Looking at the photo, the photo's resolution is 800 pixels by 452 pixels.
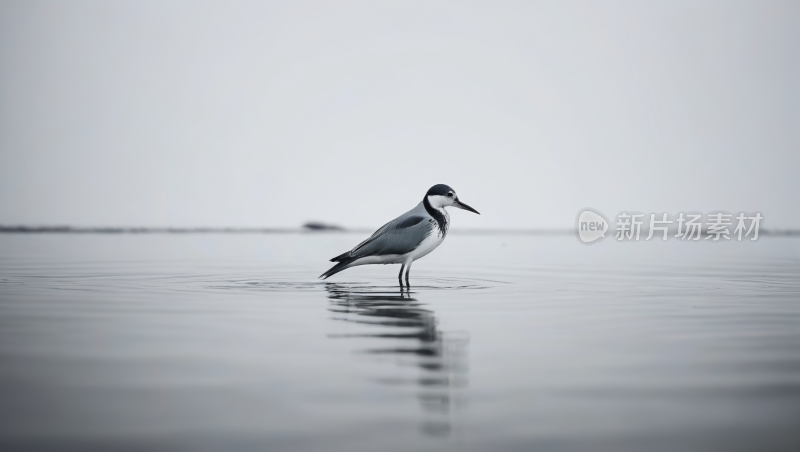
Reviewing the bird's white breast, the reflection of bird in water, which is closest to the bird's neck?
the bird's white breast

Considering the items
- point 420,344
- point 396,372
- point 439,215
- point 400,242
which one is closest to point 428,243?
point 400,242

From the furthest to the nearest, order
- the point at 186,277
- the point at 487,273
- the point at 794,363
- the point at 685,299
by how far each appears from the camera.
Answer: the point at 487,273 < the point at 186,277 < the point at 685,299 < the point at 794,363

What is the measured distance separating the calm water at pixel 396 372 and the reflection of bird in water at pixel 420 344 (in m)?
0.03

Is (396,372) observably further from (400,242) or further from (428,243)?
(428,243)

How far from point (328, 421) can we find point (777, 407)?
273 cm

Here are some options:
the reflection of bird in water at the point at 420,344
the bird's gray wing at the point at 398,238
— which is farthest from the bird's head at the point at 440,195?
the reflection of bird in water at the point at 420,344

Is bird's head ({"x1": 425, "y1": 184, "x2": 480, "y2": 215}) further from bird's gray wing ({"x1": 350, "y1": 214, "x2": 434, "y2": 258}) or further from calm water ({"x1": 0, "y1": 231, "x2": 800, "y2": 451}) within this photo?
calm water ({"x1": 0, "y1": 231, "x2": 800, "y2": 451})

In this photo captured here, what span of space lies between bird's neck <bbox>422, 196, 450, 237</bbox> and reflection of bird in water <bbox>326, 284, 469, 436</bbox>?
10.3 ft

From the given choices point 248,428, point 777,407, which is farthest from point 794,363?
point 248,428

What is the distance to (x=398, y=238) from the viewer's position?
49.2 feet

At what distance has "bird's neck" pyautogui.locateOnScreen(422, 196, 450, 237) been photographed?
1563 cm

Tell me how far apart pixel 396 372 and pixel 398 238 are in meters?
9.16

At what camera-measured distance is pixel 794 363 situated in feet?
21.1

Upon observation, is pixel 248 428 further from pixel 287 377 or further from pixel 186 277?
pixel 186 277
